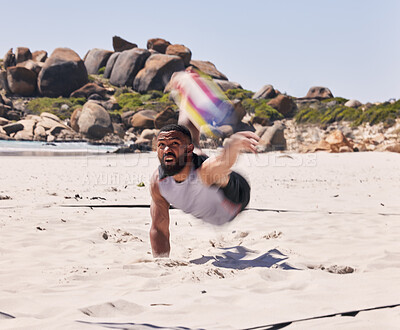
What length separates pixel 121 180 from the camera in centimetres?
953

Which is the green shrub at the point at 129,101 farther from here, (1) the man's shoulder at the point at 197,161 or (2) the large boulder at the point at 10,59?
(1) the man's shoulder at the point at 197,161

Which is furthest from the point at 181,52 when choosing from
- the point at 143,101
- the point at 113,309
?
Answer: the point at 113,309

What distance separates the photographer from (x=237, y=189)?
11.1ft

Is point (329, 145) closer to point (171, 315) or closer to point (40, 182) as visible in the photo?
point (40, 182)

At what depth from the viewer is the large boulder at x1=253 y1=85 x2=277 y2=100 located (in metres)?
47.0

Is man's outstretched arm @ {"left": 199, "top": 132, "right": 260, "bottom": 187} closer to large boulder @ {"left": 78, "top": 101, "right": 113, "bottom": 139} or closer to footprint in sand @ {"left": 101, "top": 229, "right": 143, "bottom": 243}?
footprint in sand @ {"left": 101, "top": 229, "right": 143, "bottom": 243}

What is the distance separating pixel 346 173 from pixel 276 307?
386 inches

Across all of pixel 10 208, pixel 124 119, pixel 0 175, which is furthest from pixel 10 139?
pixel 10 208

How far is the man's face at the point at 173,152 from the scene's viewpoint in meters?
3.22

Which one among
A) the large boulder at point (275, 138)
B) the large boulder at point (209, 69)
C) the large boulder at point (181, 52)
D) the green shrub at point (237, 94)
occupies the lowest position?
the large boulder at point (275, 138)

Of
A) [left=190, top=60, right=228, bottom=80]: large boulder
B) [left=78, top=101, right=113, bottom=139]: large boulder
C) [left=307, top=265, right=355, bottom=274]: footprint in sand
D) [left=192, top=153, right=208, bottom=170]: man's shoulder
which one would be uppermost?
[left=190, top=60, right=228, bottom=80]: large boulder

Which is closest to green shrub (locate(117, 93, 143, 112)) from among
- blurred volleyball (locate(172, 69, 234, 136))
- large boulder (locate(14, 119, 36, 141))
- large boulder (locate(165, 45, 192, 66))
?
large boulder (locate(165, 45, 192, 66))

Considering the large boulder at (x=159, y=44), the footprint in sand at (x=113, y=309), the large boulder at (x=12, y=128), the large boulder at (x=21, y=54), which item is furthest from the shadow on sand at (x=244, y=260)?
the large boulder at (x=159, y=44)

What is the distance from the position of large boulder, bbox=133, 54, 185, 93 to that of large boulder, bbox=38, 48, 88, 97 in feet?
22.8
